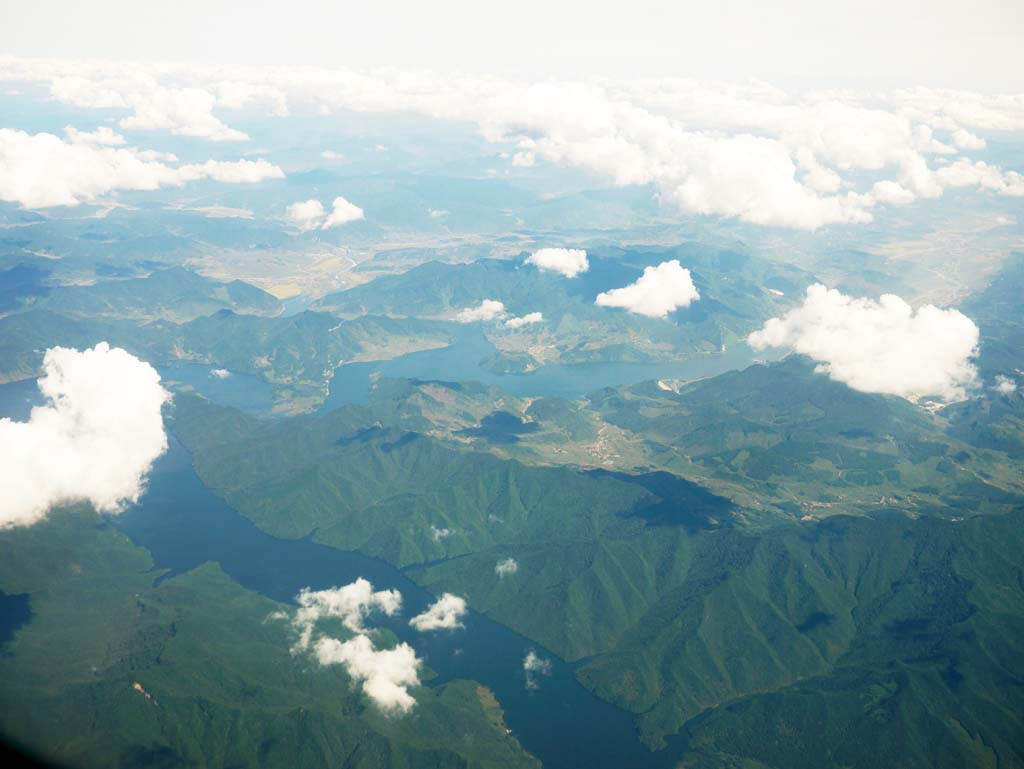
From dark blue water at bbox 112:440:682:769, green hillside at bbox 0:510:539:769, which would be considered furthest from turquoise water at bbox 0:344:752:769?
green hillside at bbox 0:510:539:769

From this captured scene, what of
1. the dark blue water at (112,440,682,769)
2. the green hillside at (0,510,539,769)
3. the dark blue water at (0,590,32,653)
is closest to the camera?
the green hillside at (0,510,539,769)

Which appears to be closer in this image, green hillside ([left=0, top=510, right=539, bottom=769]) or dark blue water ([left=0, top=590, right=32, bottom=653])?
green hillside ([left=0, top=510, right=539, bottom=769])

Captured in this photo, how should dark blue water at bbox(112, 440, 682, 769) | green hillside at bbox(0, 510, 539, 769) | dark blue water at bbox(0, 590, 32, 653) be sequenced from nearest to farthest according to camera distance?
green hillside at bbox(0, 510, 539, 769), dark blue water at bbox(112, 440, 682, 769), dark blue water at bbox(0, 590, 32, 653)

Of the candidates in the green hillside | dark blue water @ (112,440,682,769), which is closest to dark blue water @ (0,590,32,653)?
the green hillside

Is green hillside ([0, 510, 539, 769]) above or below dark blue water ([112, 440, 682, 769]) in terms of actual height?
above

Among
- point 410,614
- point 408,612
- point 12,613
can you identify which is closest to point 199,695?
point 410,614

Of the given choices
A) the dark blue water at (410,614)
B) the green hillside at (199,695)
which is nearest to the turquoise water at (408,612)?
the dark blue water at (410,614)

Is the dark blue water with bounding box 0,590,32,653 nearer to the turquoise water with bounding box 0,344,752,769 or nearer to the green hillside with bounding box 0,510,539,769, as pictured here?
the turquoise water with bounding box 0,344,752,769

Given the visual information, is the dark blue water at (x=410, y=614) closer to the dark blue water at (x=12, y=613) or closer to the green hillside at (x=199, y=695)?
the green hillside at (x=199, y=695)

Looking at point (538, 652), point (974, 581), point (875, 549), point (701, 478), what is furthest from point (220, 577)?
point (974, 581)

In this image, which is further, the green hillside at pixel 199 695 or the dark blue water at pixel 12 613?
the dark blue water at pixel 12 613
